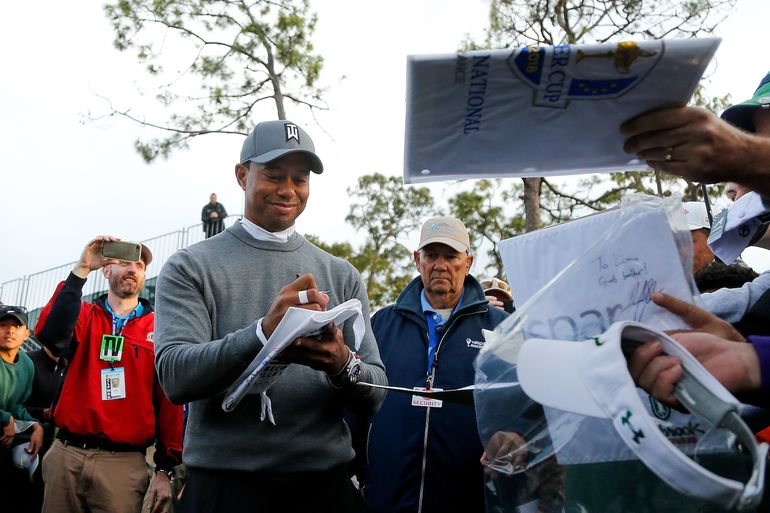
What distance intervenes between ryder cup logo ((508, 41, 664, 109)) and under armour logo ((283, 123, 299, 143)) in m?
1.50

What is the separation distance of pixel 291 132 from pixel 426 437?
1.73m

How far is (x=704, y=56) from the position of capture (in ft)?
3.46

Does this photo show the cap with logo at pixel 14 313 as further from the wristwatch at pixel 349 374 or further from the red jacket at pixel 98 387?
the wristwatch at pixel 349 374

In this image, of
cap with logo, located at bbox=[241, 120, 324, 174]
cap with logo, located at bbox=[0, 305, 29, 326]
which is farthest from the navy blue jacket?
cap with logo, located at bbox=[0, 305, 29, 326]

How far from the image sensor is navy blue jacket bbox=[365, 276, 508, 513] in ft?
10.4

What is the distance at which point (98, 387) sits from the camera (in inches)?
163

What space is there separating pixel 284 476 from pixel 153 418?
2454 mm

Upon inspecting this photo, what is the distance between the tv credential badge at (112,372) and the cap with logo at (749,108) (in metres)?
3.90

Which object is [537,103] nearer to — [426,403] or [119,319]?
[426,403]

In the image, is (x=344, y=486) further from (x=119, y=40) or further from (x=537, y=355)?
(x=119, y=40)

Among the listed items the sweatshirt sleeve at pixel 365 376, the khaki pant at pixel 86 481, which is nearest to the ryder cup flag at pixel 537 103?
the sweatshirt sleeve at pixel 365 376

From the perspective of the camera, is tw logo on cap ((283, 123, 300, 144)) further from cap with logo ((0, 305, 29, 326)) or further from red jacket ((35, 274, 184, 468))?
cap with logo ((0, 305, 29, 326))

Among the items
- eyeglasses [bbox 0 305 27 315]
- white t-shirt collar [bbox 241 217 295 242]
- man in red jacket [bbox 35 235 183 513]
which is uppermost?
white t-shirt collar [bbox 241 217 295 242]

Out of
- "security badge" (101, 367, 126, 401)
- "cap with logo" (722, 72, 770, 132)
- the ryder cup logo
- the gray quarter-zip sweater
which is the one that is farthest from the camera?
"security badge" (101, 367, 126, 401)
